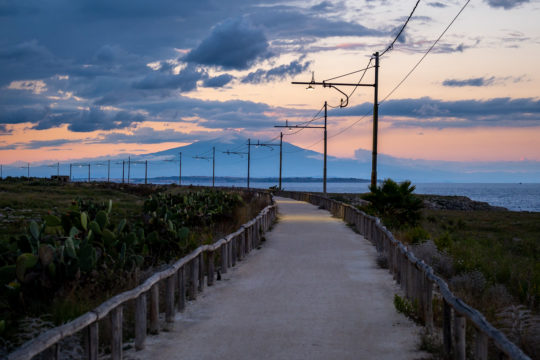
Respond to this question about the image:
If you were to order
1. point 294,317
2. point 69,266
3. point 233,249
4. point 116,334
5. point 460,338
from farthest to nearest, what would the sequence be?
point 233,249
point 69,266
point 294,317
point 116,334
point 460,338

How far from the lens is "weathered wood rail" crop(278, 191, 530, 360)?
537 centimetres

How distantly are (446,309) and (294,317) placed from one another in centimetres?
262

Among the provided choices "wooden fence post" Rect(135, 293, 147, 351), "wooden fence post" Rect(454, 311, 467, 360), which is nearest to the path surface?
"wooden fence post" Rect(135, 293, 147, 351)

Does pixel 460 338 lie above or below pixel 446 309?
below

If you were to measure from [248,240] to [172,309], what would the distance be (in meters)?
8.29

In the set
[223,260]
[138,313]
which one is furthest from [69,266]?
[223,260]

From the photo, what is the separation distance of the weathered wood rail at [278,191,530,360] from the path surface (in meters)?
0.38

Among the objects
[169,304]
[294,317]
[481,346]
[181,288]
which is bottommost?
[294,317]

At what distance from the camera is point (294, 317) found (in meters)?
8.77

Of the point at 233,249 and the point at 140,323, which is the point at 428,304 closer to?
the point at 140,323

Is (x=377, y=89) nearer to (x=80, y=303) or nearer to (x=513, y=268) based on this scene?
(x=513, y=268)

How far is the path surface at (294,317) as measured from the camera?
23.2ft

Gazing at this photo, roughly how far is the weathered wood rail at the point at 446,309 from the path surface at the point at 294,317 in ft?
1.25

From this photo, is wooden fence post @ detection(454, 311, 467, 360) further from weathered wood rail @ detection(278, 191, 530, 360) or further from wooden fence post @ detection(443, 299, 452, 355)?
wooden fence post @ detection(443, 299, 452, 355)
